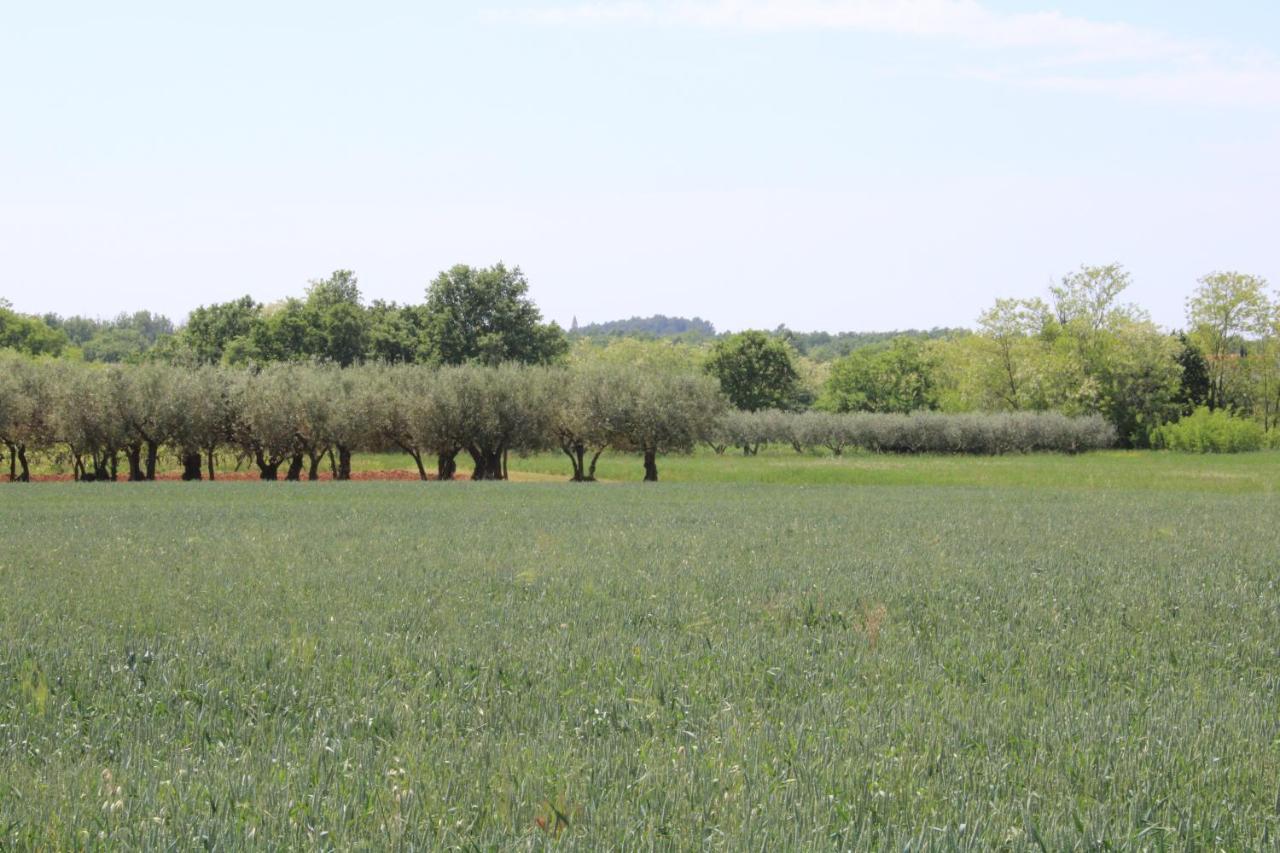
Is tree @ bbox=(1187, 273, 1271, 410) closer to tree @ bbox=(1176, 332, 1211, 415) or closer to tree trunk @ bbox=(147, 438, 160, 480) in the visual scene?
tree @ bbox=(1176, 332, 1211, 415)

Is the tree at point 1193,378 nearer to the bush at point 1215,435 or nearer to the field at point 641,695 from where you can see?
the bush at point 1215,435

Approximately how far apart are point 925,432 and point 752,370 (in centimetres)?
3590

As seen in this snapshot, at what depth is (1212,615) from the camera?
12.5 meters

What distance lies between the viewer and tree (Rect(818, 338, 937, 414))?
129 m

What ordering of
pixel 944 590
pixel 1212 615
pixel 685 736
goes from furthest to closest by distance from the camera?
pixel 944 590 → pixel 1212 615 → pixel 685 736

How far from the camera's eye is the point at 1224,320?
321ft

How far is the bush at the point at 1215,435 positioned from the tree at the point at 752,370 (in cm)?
4439

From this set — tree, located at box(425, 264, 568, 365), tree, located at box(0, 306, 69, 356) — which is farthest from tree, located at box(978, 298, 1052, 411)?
tree, located at box(0, 306, 69, 356)

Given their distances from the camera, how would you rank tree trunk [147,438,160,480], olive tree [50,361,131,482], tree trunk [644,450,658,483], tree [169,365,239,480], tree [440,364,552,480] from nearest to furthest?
olive tree [50,361,131,482], tree [169,365,239,480], tree [440,364,552,480], tree trunk [147,438,160,480], tree trunk [644,450,658,483]

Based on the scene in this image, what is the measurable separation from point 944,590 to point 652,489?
30.9 meters

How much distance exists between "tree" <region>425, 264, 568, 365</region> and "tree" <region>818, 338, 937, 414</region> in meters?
51.5

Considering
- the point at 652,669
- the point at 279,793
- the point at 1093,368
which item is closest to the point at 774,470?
the point at 1093,368

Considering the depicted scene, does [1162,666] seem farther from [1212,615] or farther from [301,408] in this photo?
[301,408]

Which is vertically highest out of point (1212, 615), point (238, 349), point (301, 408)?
point (238, 349)
